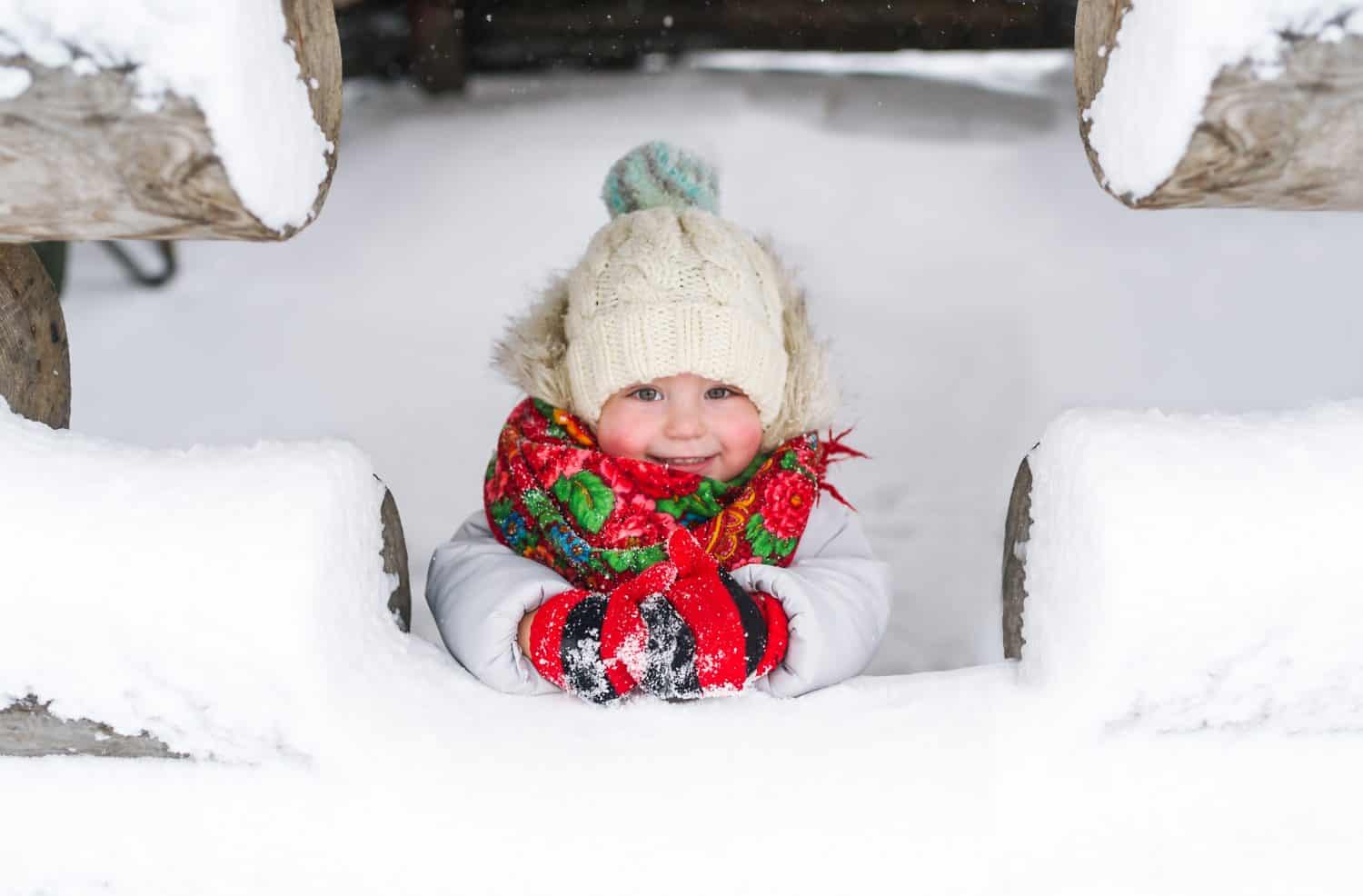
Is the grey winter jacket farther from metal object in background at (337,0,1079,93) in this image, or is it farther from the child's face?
metal object in background at (337,0,1079,93)

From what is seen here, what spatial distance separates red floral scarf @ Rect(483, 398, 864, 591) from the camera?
154 cm

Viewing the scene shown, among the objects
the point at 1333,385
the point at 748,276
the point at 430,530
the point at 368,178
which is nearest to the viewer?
the point at 748,276

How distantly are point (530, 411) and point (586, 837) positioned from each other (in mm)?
714

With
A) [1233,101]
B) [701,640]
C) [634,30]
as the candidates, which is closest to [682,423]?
[701,640]

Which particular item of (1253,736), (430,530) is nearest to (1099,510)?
(1253,736)

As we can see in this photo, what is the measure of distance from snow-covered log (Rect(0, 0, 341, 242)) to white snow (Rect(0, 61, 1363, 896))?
29 cm

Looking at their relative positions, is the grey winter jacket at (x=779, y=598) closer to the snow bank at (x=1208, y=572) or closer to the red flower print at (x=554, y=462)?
the red flower print at (x=554, y=462)

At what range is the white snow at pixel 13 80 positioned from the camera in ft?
3.02

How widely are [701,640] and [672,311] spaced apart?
1.47 feet

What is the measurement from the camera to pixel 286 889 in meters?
1.09

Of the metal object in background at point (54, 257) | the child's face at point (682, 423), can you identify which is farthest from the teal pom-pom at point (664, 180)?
the metal object in background at point (54, 257)

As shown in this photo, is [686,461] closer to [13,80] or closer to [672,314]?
[672,314]

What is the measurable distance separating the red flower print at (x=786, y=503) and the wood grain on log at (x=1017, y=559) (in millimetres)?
A: 275

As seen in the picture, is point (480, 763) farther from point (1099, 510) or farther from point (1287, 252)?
point (1287, 252)
